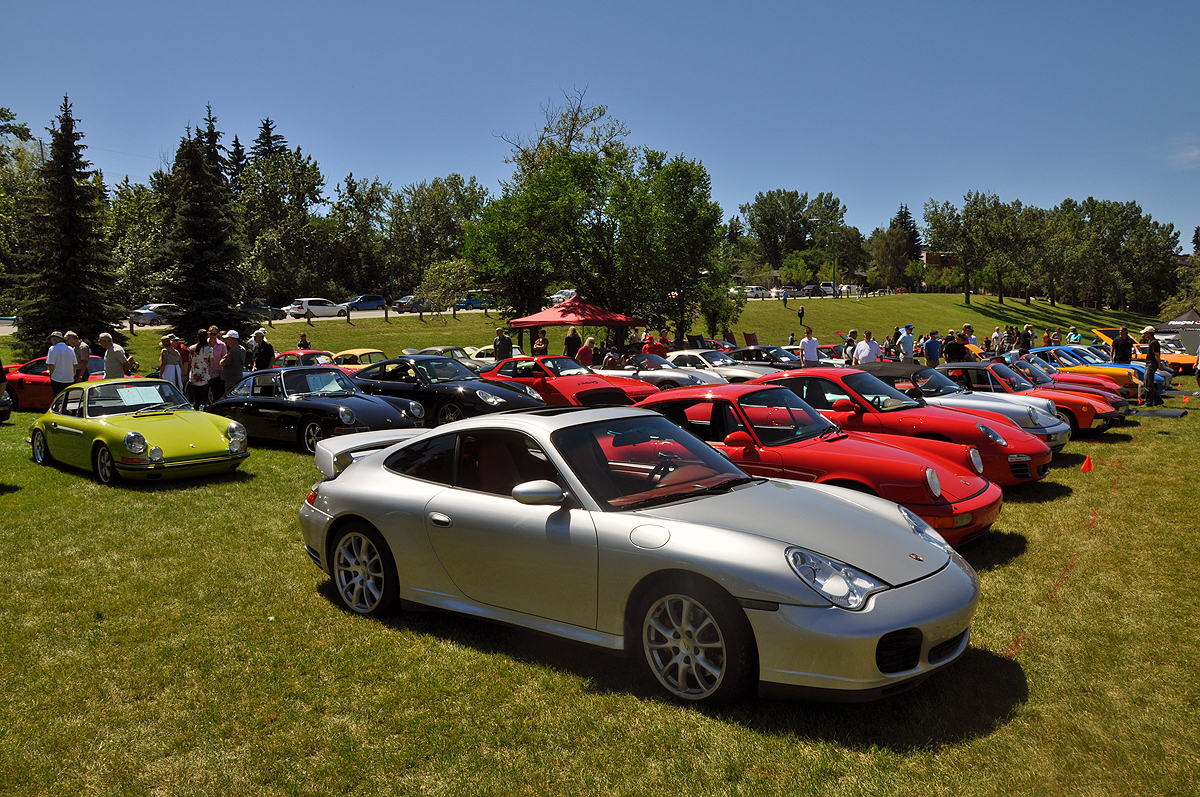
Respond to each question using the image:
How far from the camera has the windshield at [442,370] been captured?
14.2m

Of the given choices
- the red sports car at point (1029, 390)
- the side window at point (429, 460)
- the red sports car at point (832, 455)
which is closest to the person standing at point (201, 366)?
the red sports car at point (832, 455)

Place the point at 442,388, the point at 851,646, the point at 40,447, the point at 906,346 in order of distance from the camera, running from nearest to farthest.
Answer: the point at 851,646, the point at 40,447, the point at 442,388, the point at 906,346

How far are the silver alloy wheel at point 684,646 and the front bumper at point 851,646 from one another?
218 millimetres

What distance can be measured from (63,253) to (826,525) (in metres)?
28.9

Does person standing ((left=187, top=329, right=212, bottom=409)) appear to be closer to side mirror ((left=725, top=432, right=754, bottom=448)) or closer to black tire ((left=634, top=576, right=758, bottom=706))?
side mirror ((left=725, top=432, right=754, bottom=448))

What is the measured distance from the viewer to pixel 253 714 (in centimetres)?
383

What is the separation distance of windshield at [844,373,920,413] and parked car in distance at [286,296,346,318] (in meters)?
51.8

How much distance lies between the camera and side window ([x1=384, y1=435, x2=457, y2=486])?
4801mm

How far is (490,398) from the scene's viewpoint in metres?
13.0

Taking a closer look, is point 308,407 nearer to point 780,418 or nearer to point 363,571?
point 363,571

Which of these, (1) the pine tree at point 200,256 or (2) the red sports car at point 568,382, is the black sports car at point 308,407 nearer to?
(2) the red sports car at point 568,382

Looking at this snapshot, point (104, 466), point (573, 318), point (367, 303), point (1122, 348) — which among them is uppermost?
point (367, 303)

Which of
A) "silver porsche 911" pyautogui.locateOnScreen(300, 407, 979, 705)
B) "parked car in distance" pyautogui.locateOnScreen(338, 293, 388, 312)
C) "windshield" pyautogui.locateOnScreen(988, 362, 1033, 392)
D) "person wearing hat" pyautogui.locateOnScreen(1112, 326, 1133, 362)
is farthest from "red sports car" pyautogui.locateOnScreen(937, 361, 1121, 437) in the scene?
"parked car in distance" pyautogui.locateOnScreen(338, 293, 388, 312)

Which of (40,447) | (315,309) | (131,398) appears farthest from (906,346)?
(315,309)
